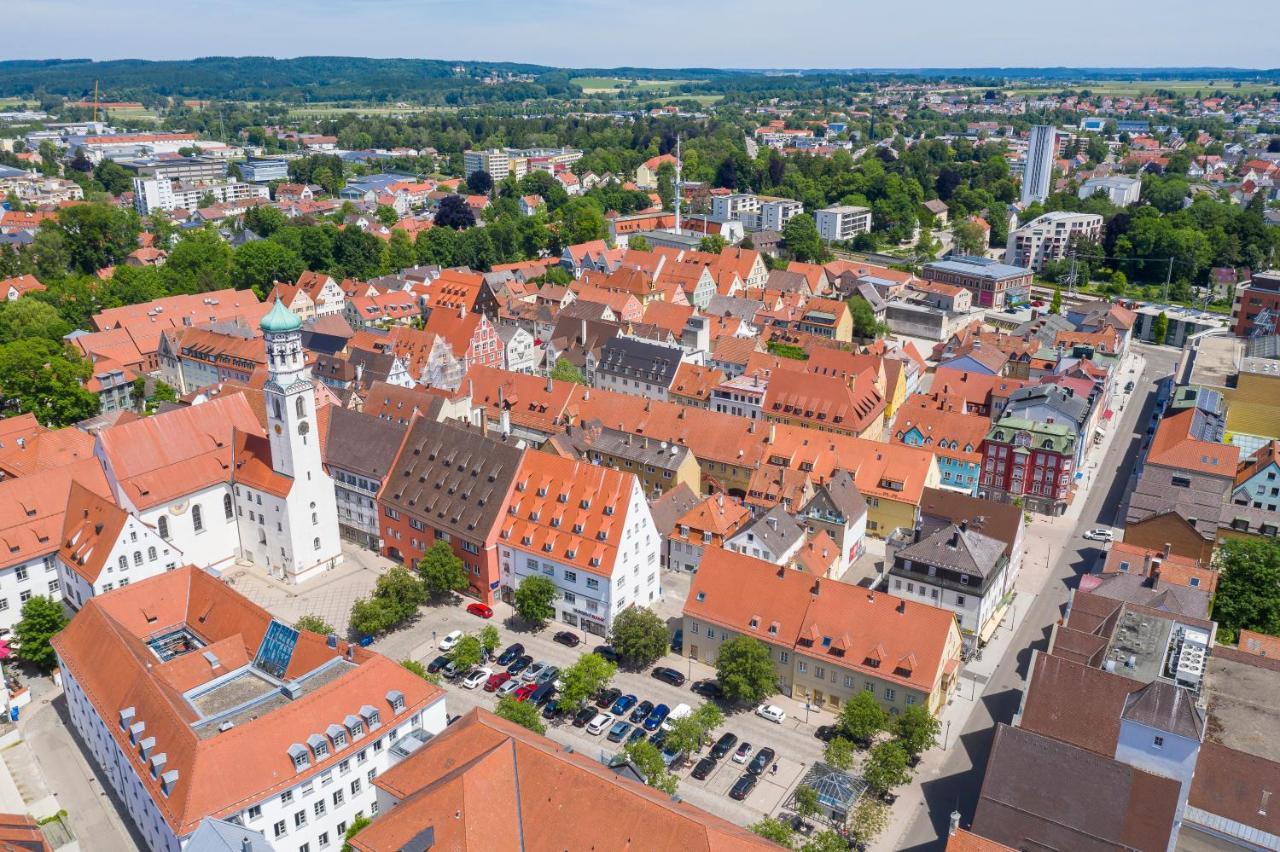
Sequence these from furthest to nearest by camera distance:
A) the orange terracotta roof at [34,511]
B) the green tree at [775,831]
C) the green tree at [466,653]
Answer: the orange terracotta roof at [34,511], the green tree at [466,653], the green tree at [775,831]

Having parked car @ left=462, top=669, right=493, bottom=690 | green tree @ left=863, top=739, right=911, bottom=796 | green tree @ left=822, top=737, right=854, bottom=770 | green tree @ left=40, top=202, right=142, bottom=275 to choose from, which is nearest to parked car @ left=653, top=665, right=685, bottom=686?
parked car @ left=462, top=669, right=493, bottom=690

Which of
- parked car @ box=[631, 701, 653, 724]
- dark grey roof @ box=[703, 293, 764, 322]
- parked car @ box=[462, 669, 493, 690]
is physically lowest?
parked car @ box=[631, 701, 653, 724]

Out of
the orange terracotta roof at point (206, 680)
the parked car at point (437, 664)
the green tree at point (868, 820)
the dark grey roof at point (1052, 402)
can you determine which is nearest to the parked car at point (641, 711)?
the orange terracotta roof at point (206, 680)

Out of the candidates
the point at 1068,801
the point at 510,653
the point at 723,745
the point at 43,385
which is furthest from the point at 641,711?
the point at 43,385

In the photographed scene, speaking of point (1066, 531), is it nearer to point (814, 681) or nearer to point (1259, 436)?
point (1259, 436)

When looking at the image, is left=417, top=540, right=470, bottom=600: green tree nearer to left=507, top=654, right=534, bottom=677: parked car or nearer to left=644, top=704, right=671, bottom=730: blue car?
left=507, top=654, right=534, bottom=677: parked car

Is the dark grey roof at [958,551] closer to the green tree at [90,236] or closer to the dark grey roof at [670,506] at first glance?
the dark grey roof at [670,506]

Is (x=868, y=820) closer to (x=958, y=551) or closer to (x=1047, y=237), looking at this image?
(x=958, y=551)
